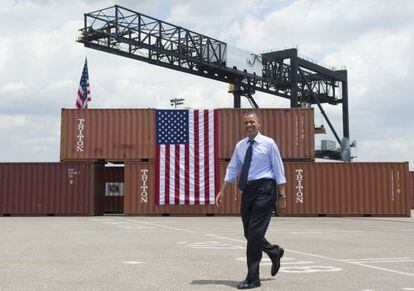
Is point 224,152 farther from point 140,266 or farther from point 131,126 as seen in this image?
point 140,266

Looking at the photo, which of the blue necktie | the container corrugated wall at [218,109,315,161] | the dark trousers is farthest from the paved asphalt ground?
the container corrugated wall at [218,109,315,161]

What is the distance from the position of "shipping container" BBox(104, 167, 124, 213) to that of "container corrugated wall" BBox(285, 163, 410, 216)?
28.6ft

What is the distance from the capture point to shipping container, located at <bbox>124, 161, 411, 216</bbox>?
24719mm

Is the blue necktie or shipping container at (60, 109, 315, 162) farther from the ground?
shipping container at (60, 109, 315, 162)

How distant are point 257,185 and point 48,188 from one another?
2085 centimetres

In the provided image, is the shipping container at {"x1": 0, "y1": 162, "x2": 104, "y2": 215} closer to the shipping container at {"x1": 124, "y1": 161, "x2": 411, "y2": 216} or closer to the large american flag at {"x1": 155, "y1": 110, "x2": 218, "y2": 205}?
the shipping container at {"x1": 124, "y1": 161, "x2": 411, "y2": 216}

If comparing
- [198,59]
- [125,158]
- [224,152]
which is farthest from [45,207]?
[198,59]

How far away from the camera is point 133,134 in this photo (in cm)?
2495

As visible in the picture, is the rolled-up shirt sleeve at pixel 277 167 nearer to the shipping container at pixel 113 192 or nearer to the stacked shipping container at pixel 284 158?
the stacked shipping container at pixel 284 158

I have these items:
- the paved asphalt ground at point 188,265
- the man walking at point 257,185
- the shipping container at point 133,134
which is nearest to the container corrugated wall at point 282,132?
the shipping container at point 133,134

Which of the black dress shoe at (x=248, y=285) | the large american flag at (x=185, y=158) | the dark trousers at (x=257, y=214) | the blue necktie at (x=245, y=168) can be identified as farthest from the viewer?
the large american flag at (x=185, y=158)

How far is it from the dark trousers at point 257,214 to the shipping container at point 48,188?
2000cm

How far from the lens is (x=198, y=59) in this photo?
3697 centimetres

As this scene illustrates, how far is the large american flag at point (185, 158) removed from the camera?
2461 cm
